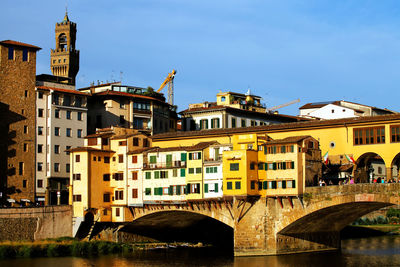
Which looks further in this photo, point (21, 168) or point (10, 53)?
point (10, 53)

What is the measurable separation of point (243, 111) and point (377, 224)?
27.2 meters

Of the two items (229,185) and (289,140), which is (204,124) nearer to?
(229,185)

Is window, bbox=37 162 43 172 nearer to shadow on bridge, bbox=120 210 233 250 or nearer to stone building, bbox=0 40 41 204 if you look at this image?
stone building, bbox=0 40 41 204

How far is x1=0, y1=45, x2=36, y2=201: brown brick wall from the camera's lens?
3219 inches

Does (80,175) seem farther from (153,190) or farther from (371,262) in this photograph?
(371,262)

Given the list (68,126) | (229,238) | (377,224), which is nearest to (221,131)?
(229,238)

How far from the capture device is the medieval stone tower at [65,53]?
124375 millimetres

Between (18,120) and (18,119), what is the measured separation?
0.14 meters

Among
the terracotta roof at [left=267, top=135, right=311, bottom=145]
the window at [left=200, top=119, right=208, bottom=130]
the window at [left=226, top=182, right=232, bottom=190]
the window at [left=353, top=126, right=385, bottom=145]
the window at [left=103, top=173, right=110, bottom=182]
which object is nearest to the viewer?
the terracotta roof at [left=267, top=135, right=311, bottom=145]

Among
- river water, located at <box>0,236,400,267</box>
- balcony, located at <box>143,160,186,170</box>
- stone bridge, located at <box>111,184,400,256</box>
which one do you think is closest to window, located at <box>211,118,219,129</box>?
balcony, located at <box>143,160,186,170</box>

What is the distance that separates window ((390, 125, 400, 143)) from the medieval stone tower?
70395 mm

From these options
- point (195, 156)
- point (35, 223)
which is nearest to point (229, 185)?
point (195, 156)

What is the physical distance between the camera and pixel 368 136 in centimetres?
7006

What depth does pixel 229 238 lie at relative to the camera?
87250 millimetres
